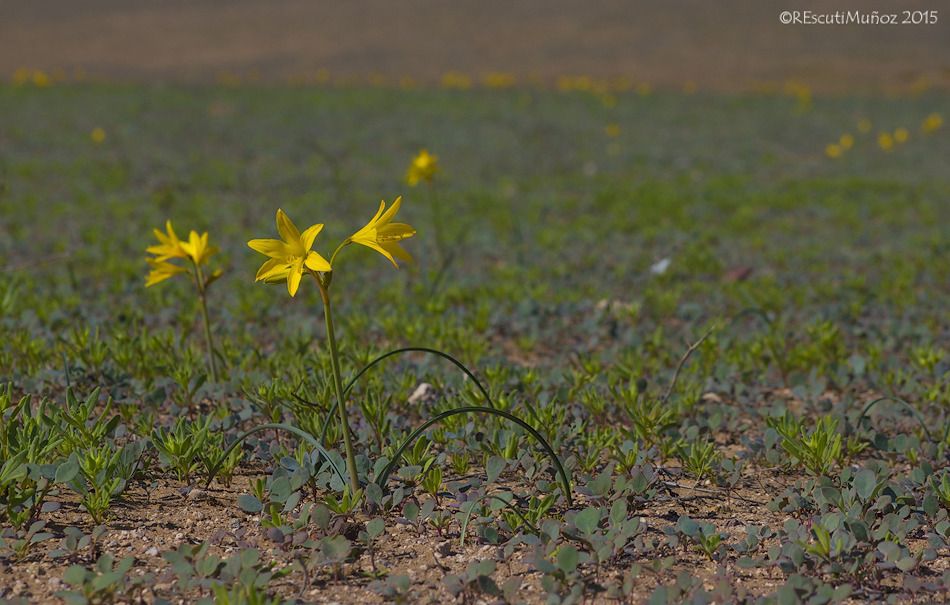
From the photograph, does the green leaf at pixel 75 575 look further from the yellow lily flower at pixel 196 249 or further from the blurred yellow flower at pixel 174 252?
the yellow lily flower at pixel 196 249

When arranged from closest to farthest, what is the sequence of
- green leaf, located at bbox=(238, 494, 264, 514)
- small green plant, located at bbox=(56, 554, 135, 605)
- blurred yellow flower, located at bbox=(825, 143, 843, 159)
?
small green plant, located at bbox=(56, 554, 135, 605) < green leaf, located at bbox=(238, 494, 264, 514) < blurred yellow flower, located at bbox=(825, 143, 843, 159)

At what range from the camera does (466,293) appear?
5660mm

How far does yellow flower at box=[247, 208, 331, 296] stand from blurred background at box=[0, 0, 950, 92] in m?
21.9

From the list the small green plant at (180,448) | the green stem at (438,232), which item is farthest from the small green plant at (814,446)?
the green stem at (438,232)

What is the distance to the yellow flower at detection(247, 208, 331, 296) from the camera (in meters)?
2.29

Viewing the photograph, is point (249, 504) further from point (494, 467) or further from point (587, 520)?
point (587, 520)

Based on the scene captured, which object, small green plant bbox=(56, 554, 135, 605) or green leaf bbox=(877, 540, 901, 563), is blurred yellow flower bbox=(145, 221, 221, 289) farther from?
green leaf bbox=(877, 540, 901, 563)

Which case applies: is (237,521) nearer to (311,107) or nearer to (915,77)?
(311,107)

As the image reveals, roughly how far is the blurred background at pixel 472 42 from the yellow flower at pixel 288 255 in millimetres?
21859

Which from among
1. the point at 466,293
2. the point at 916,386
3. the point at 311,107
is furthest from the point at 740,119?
the point at 916,386

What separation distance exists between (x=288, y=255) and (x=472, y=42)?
37.7m

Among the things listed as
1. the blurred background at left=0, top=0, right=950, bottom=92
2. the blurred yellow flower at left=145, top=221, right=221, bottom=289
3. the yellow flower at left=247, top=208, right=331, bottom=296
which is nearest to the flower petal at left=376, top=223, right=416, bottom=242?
the yellow flower at left=247, top=208, right=331, bottom=296

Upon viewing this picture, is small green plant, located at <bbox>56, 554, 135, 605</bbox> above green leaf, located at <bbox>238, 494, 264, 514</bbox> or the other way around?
the other way around

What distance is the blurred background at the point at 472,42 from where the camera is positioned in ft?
101
